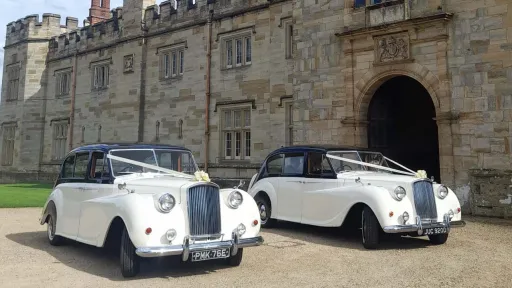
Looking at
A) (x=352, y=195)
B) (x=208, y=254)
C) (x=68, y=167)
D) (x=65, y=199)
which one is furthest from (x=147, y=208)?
(x=352, y=195)

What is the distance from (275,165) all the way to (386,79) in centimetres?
Result: 450

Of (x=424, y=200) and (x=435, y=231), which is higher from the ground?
(x=424, y=200)

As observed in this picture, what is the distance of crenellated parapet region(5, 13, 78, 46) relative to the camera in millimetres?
24328

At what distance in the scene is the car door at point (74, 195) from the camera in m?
6.25

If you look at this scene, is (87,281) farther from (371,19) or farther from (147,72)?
(147,72)

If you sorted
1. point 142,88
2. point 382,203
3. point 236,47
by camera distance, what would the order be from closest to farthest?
point 382,203, point 236,47, point 142,88

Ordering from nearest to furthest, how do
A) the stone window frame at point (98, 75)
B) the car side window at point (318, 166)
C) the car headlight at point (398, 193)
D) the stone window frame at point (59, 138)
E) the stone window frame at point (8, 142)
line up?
the car headlight at point (398, 193) < the car side window at point (318, 166) < the stone window frame at point (98, 75) < the stone window frame at point (59, 138) < the stone window frame at point (8, 142)

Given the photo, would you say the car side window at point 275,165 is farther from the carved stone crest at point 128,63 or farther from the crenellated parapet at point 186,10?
the carved stone crest at point 128,63

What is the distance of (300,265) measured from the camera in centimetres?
571

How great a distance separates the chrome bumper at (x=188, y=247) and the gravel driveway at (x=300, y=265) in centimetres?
32

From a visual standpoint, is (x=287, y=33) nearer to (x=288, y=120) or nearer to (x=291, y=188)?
(x=288, y=120)

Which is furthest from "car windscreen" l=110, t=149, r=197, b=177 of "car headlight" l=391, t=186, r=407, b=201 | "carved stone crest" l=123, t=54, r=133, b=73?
"carved stone crest" l=123, t=54, r=133, b=73

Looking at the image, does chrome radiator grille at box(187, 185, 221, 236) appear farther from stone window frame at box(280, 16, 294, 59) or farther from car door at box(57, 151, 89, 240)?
stone window frame at box(280, 16, 294, 59)

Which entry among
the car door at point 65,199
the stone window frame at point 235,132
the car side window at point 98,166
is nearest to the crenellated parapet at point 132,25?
the stone window frame at point 235,132
